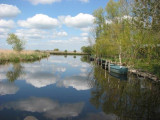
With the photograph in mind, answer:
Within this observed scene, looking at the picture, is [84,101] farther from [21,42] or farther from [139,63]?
[21,42]

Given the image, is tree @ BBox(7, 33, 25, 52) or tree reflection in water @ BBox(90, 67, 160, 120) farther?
tree @ BBox(7, 33, 25, 52)

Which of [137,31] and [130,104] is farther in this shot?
[137,31]

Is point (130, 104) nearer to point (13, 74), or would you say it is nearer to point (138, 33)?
point (138, 33)

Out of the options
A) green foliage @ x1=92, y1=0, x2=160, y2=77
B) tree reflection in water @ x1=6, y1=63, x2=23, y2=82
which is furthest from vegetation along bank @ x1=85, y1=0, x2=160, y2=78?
tree reflection in water @ x1=6, y1=63, x2=23, y2=82

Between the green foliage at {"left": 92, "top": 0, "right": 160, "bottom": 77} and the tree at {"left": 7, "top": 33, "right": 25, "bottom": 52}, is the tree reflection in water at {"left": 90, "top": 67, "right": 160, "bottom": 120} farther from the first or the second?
the tree at {"left": 7, "top": 33, "right": 25, "bottom": 52}

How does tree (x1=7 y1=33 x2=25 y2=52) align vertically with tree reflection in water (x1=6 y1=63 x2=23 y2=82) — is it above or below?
above

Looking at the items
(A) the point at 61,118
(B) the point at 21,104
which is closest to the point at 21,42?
(B) the point at 21,104

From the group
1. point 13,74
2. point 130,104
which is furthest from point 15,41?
point 130,104

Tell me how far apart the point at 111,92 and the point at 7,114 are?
26.2ft

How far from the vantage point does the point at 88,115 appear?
25.5 ft

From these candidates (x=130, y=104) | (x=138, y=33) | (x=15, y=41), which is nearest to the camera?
(x=130, y=104)

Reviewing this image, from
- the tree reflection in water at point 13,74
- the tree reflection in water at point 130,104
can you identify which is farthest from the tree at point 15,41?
the tree reflection in water at point 130,104

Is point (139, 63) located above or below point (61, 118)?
above

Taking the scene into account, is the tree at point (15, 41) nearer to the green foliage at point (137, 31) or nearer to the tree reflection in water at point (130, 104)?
the green foliage at point (137, 31)
